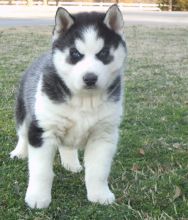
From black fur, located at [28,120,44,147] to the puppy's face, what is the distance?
0.39m

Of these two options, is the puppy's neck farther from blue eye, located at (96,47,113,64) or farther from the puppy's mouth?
blue eye, located at (96,47,113,64)

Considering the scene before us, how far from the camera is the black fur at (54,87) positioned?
4.37 metres

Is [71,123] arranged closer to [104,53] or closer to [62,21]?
[104,53]

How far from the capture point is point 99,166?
4.47m

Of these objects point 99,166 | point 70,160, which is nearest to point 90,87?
point 99,166

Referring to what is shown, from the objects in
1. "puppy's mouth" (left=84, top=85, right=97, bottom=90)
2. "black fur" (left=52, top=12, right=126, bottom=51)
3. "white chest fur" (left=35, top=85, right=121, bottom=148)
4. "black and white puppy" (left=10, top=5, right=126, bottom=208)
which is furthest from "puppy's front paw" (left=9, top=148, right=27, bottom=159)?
"puppy's mouth" (left=84, top=85, right=97, bottom=90)

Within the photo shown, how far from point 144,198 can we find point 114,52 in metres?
1.14

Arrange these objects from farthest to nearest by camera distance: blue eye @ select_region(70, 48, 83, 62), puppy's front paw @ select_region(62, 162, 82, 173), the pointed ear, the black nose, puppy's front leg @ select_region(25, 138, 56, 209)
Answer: puppy's front paw @ select_region(62, 162, 82, 173)
the pointed ear
puppy's front leg @ select_region(25, 138, 56, 209)
blue eye @ select_region(70, 48, 83, 62)
the black nose

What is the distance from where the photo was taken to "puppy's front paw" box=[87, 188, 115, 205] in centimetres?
442

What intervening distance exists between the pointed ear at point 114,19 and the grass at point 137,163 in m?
1.30

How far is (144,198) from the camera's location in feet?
14.4

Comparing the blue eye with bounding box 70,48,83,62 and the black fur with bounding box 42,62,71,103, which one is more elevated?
the blue eye with bounding box 70,48,83,62

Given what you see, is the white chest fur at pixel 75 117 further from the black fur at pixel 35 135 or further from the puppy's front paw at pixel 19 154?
the puppy's front paw at pixel 19 154

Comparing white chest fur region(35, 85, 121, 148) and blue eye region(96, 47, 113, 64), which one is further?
white chest fur region(35, 85, 121, 148)
